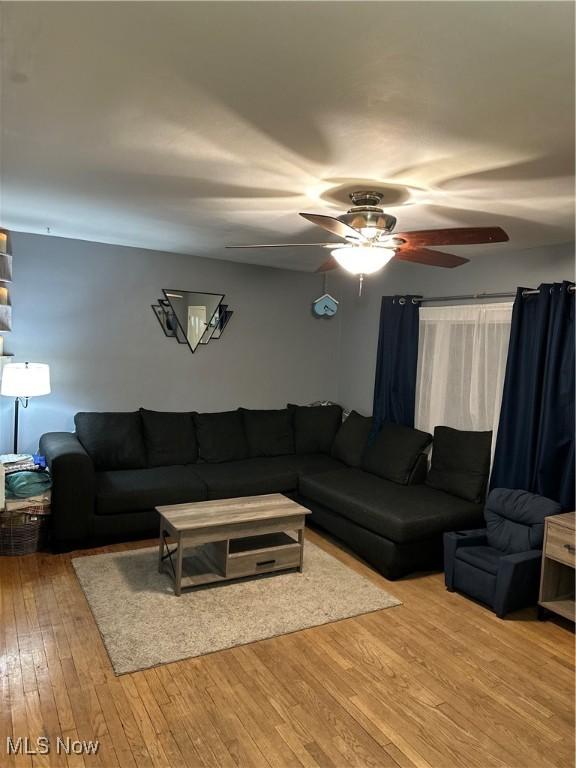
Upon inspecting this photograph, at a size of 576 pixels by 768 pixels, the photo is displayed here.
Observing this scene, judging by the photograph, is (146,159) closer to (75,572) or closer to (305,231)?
(305,231)

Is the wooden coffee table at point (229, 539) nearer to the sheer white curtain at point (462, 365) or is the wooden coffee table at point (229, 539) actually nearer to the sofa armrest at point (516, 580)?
the sofa armrest at point (516, 580)

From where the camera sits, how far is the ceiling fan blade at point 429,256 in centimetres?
286

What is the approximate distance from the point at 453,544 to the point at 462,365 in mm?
1531

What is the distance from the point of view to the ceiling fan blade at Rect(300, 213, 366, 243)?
228 centimetres

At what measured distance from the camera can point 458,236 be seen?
2.49 meters

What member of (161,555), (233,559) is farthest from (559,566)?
(161,555)

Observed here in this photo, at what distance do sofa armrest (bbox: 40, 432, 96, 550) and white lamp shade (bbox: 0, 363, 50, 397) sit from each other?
1.65 ft

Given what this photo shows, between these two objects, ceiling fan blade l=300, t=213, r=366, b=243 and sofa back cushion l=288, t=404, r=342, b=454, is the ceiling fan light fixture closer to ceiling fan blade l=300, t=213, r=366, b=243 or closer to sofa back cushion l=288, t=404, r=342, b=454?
ceiling fan blade l=300, t=213, r=366, b=243

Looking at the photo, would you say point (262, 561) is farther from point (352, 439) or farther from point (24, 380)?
point (24, 380)

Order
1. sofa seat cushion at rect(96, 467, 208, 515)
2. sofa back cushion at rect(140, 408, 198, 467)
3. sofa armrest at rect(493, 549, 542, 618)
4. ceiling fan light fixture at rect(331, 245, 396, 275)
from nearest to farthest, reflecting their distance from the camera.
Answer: ceiling fan light fixture at rect(331, 245, 396, 275) < sofa armrest at rect(493, 549, 542, 618) < sofa seat cushion at rect(96, 467, 208, 515) < sofa back cushion at rect(140, 408, 198, 467)

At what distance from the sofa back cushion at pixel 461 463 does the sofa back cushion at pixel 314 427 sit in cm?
138

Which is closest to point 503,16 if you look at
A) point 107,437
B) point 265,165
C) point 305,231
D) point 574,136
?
point 574,136

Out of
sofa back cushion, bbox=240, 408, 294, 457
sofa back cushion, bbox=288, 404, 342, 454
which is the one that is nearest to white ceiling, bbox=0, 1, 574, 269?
sofa back cushion, bbox=240, 408, 294, 457

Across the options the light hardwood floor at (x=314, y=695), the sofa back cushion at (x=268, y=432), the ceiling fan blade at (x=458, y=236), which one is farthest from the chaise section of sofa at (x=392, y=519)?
the ceiling fan blade at (x=458, y=236)
